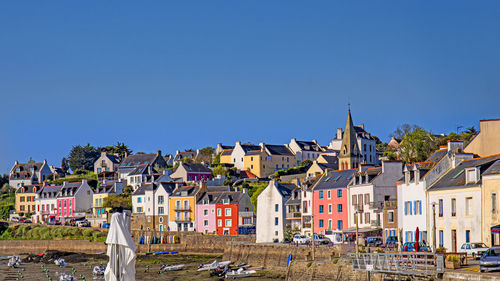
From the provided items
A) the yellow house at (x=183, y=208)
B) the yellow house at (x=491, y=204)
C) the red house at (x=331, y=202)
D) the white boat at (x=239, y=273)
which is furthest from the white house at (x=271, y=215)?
the yellow house at (x=491, y=204)

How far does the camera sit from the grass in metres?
103

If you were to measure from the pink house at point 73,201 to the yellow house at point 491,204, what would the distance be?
92645 millimetres

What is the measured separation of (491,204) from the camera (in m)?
43.9

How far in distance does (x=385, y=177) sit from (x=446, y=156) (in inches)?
688

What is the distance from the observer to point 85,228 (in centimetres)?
10631

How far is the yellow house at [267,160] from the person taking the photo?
14488 cm

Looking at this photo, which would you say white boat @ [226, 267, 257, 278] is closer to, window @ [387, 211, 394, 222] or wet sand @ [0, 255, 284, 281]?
wet sand @ [0, 255, 284, 281]

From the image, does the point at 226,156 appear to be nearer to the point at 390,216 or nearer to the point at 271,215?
the point at 271,215

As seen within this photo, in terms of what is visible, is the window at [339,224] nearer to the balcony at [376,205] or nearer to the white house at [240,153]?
the balcony at [376,205]

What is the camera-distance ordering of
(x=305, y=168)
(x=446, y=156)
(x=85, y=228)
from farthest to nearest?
1. (x=305, y=168)
2. (x=85, y=228)
3. (x=446, y=156)

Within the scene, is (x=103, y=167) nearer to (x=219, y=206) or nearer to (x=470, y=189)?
(x=219, y=206)

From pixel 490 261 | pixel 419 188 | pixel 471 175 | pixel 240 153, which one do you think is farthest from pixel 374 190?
pixel 240 153

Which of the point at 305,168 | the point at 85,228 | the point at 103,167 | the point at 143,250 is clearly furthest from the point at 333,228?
the point at 103,167

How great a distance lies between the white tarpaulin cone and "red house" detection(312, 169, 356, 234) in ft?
183
